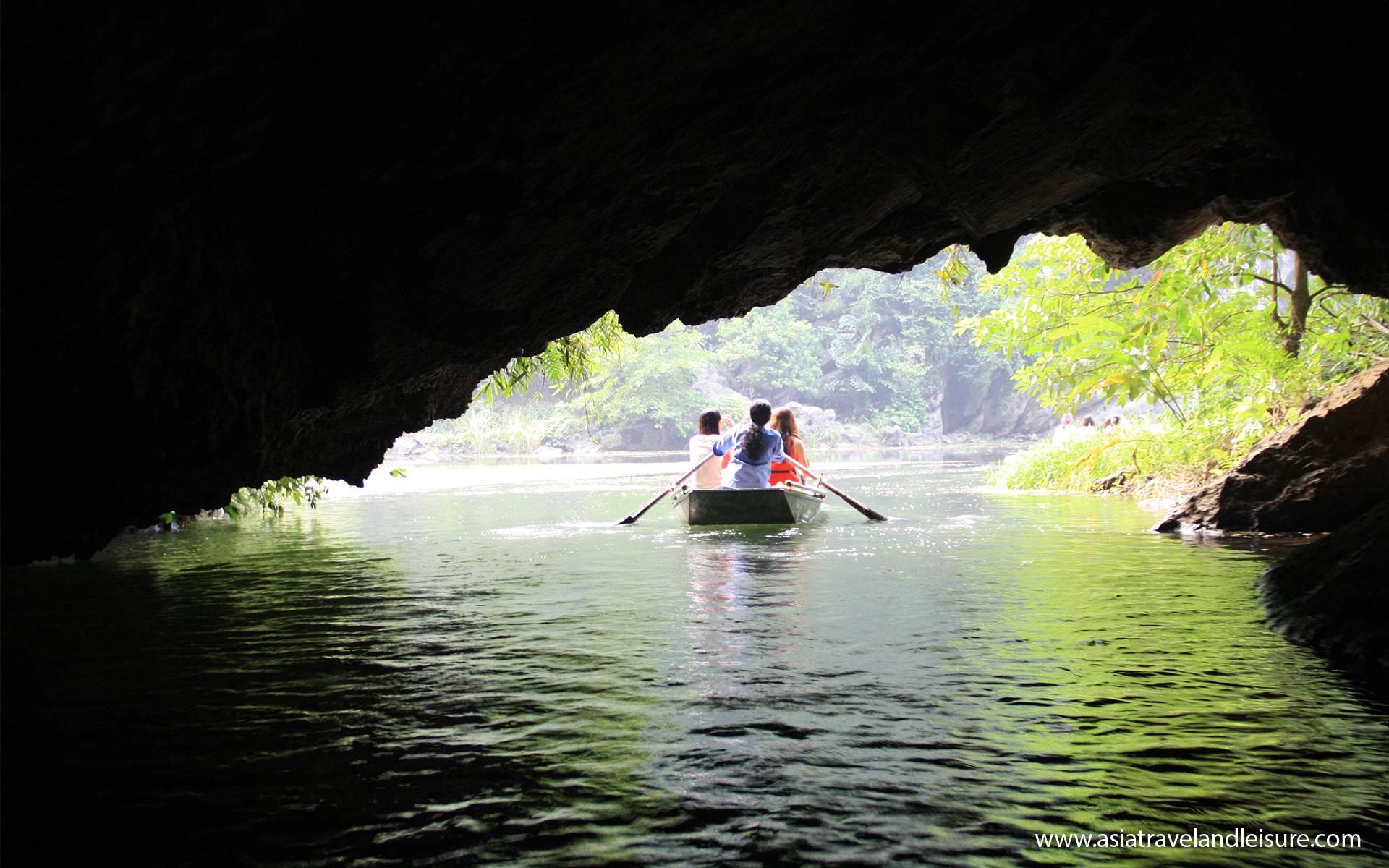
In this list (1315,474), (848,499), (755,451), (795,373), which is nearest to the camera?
(1315,474)

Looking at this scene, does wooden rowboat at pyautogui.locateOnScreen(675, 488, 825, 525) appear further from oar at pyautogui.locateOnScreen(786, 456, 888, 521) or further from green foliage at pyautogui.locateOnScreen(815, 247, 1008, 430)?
green foliage at pyautogui.locateOnScreen(815, 247, 1008, 430)

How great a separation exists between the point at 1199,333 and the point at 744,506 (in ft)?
18.2

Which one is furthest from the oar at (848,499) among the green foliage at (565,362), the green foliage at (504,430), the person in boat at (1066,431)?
the green foliage at (504,430)

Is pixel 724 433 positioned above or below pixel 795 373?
below

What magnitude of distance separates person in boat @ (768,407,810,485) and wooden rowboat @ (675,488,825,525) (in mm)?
939

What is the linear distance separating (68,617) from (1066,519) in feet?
33.4

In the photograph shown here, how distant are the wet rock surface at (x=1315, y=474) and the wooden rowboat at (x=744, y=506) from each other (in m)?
4.13

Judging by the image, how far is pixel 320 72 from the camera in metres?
3.92

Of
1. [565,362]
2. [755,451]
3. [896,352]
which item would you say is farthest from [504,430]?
[565,362]

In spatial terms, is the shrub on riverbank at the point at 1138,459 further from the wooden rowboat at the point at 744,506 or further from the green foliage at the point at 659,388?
the green foliage at the point at 659,388

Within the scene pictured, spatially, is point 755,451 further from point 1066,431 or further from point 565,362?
point 1066,431

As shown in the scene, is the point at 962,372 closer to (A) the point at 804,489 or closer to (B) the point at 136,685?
(A) the point at 804,489

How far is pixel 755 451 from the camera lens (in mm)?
13562

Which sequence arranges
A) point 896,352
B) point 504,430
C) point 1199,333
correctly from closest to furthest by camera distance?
point 1199,333 → point 504,430 → point 896,352
